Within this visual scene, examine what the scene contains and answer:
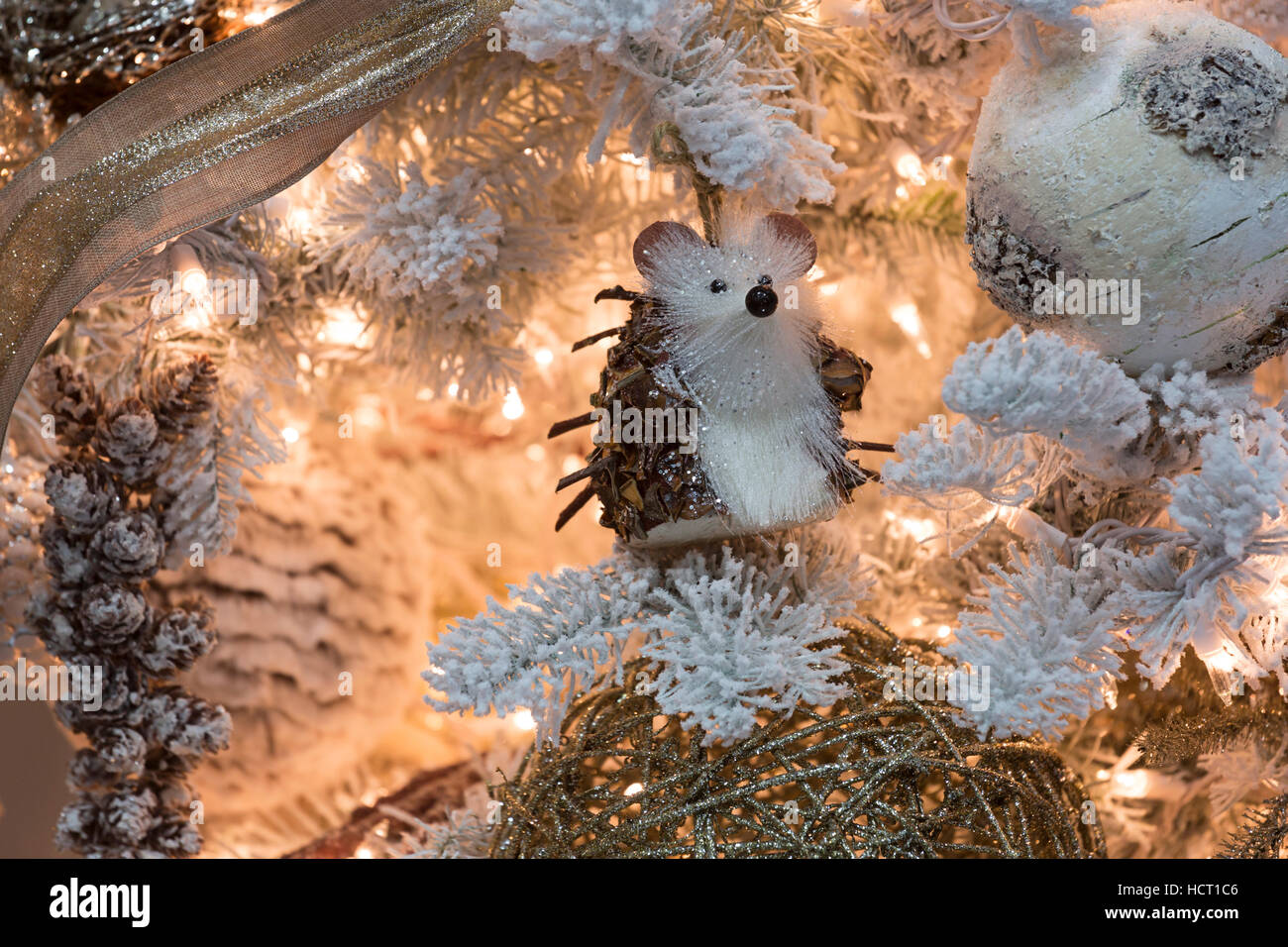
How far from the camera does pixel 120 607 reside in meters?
0.70

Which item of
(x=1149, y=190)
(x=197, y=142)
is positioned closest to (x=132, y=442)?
(x=197, y=142)

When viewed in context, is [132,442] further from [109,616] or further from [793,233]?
[793,233]

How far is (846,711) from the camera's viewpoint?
0.62 meters

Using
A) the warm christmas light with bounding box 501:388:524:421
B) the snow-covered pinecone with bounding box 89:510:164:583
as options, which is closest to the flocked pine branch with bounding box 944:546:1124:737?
the warm christmas light with bounding box 501:388:524:421

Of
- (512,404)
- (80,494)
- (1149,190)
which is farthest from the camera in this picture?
(512,404)

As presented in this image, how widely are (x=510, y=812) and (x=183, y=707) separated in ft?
0.91

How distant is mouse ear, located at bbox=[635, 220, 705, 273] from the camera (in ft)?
1.97

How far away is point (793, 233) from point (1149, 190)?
0.63 feet

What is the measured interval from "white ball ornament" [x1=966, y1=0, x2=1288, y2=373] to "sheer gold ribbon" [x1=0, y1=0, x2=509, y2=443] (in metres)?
0.34

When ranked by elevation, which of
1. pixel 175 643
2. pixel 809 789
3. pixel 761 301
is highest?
pixel 761 301

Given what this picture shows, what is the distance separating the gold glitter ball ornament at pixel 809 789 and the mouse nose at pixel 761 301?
22 cm

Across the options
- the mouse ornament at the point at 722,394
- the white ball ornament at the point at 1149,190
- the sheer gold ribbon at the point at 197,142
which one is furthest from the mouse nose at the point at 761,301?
the sheer gold ribbon at the point at 197,142
